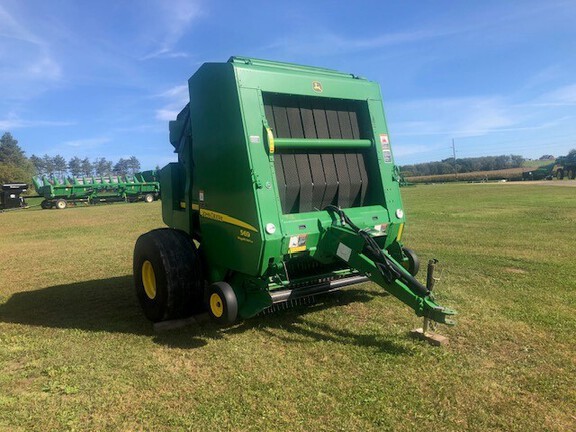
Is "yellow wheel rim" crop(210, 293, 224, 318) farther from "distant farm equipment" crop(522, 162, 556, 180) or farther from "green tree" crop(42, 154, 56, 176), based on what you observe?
"green tree" crop(42, 154, 56, 176)

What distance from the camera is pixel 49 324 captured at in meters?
5.20

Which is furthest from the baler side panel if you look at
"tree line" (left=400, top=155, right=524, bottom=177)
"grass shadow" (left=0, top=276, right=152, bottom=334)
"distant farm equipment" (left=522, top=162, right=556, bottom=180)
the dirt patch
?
"tree line" (left=400, top=155, right=524, bottom=177)

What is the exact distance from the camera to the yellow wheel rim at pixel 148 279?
5.26m

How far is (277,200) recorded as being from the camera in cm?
431

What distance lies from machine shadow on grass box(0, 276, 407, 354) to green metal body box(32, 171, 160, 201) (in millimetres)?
27785

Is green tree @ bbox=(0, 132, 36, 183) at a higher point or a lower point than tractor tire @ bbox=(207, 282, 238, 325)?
higher

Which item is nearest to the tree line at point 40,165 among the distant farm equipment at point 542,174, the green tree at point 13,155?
the green tree at point 13,155

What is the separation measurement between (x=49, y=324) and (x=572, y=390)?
5371 millimetres

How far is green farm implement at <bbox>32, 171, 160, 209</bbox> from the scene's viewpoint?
106 feet

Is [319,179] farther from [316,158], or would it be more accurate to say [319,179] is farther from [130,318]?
[130,318]

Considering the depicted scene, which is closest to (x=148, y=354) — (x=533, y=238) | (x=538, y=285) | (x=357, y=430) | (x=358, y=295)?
(x=357, y=430)

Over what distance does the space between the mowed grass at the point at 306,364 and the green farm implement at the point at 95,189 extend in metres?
27.5

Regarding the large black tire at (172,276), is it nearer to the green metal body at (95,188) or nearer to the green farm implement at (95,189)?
the green farm implement at (95,189)

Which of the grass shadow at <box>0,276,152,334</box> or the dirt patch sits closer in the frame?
the grass shadow at <box>0,276,152,334</box>
